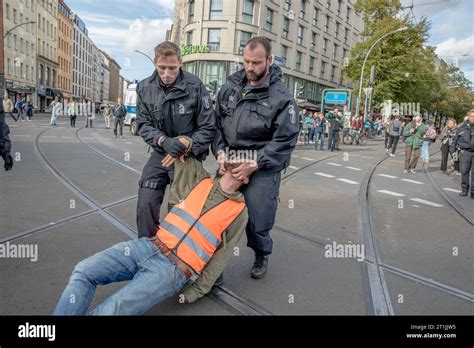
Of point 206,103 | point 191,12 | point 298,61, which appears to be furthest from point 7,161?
point 298,61

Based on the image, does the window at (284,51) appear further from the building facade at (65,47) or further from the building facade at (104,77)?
the building facade at (104,77)

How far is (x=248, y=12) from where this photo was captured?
35.0m

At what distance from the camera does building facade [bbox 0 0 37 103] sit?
42375mm

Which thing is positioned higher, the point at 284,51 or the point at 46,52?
the point at 46,52

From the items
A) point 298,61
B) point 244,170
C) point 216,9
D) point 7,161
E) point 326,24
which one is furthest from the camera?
point 326,24

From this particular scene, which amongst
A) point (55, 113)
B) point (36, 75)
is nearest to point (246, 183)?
point (55, 113)

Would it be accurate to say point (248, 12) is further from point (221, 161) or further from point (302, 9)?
point (221, 161)

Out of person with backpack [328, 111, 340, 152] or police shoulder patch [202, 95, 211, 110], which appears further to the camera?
person with backpack [328, 111, 340, 152]

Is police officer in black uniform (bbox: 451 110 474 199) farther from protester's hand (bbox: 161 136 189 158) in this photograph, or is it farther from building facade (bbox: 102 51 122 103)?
building facade (bbox: 102 51 122 103)

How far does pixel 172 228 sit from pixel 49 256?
1.64 metres

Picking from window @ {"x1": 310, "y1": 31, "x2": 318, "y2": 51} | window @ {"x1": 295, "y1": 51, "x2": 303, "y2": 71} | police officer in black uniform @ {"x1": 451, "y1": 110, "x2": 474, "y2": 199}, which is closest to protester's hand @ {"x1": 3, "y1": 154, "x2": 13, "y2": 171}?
police officer in black uniform @ {"x1": 451, "y1": 110, "x2": 474, "y2": 199}

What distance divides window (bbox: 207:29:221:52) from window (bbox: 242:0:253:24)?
9.06 ft

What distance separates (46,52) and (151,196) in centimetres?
6291

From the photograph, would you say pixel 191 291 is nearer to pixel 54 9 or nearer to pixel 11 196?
pixel 11 196
